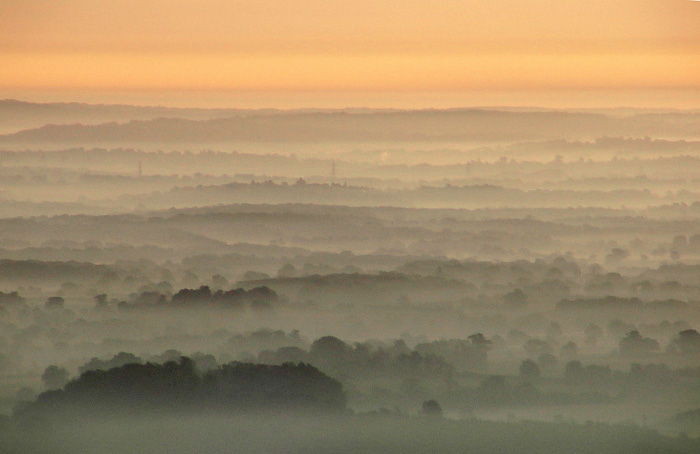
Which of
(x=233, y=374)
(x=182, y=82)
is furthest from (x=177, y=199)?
(x=233, y=374)

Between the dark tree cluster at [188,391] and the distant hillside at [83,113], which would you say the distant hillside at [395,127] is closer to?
the distant hillside at [83,113]

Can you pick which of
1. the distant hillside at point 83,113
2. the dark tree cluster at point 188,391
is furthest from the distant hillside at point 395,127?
the dark tree cluster at point 188,391

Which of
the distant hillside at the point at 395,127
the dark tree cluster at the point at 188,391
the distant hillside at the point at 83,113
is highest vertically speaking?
the distant hillside at the point at 83,113

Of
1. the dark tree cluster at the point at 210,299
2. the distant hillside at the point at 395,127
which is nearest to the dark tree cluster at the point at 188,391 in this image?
the dark tree cluster at the point at 210,299

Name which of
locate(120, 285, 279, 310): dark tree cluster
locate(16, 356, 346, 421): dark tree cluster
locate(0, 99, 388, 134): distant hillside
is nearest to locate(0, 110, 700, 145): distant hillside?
locate(0, 99, 388, 134): distant hillside

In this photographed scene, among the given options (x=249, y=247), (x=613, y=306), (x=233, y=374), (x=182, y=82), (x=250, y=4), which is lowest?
(x=233, y=374)

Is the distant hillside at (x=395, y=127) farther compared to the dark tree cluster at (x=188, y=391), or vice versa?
the distant hillside at (x=395, y=127)

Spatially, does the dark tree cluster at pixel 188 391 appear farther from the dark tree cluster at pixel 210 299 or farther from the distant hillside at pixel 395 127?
the distant hillside at pixel 395 127

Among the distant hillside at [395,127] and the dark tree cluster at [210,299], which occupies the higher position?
the distant hillside at [395,127]

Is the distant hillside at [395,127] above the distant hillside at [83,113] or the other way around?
the other way around

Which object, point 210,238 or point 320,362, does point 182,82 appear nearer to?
point 210,238

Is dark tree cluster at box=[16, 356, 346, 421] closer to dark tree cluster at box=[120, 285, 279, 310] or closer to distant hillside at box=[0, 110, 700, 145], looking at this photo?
dark tree cluster at box=[120, 285, 279, 310]
